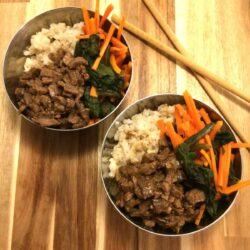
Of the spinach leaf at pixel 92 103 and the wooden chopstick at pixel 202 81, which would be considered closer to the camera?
the spinach leaf at pixel 92 103

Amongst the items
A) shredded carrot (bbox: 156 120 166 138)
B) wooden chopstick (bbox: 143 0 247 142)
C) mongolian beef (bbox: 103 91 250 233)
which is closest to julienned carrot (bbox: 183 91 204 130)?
mongolian beef (bbox: 103 91 250 233)

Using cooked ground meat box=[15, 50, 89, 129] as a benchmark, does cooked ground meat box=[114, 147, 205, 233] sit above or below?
below

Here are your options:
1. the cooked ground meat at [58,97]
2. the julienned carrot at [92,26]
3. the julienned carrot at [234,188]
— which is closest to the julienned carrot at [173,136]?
the julienned carrot at [234,188]

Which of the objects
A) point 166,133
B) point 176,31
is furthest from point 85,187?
point 176,31

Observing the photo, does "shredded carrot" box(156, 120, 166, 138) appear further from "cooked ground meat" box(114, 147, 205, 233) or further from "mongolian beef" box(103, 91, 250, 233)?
"cooked ground meat" box(114, 147, 205, 233)

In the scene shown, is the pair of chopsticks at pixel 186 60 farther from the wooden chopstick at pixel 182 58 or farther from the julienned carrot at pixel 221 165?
the julienned carrot at pixel 221 165
